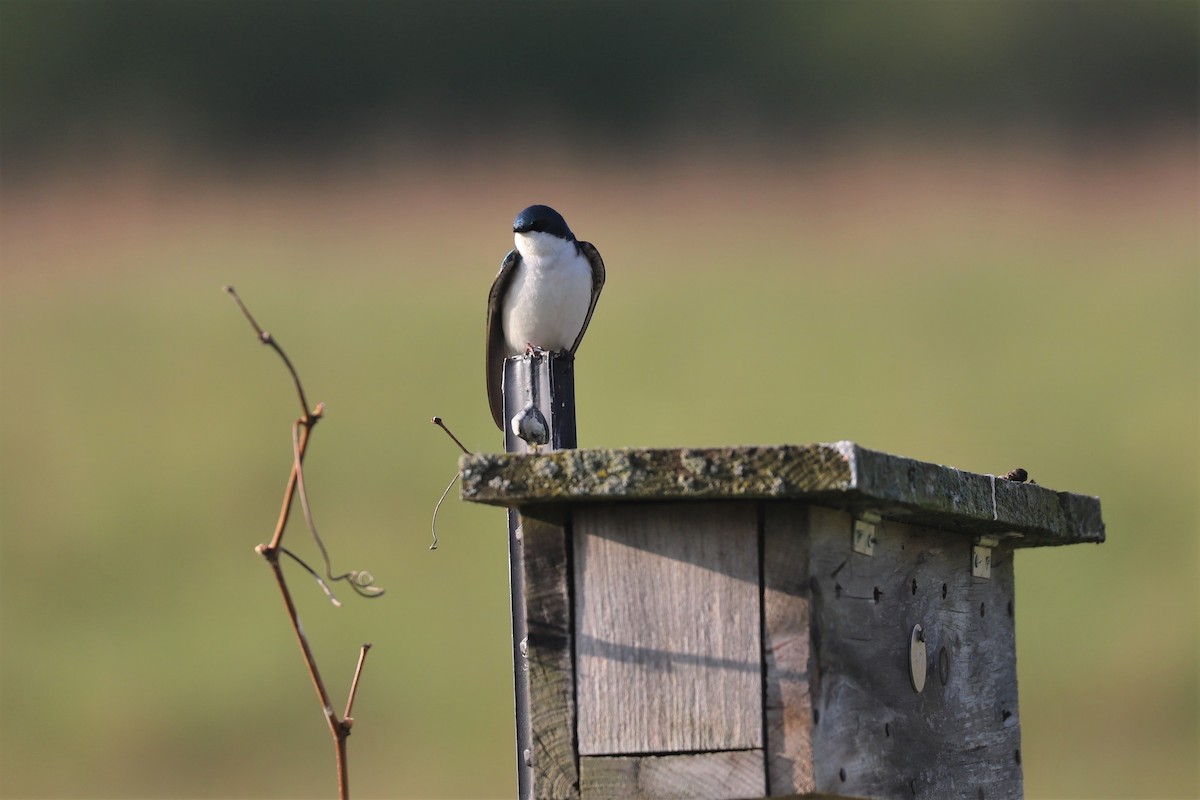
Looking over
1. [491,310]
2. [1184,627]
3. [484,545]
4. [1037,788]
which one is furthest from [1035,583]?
[491,310]

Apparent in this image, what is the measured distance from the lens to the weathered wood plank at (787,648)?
2035mm

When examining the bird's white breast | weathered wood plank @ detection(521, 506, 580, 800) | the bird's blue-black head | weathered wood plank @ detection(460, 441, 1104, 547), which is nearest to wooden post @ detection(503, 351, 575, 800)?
weathered wood plank @ detection(521, 506, 580, 800)

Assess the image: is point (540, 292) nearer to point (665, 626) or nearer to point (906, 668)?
point (906, 668)

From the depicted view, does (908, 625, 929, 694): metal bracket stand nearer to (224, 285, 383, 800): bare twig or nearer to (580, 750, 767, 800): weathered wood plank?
(580, 750, 767, 800): weathered wood plank

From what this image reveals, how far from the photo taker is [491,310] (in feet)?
12.7

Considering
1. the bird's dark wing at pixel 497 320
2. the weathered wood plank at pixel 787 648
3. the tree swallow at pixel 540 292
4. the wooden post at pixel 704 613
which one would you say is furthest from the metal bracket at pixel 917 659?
the bird's dark wing at pixel 497 320

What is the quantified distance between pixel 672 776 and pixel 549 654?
206mm

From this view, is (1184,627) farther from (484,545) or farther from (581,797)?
(581,797)

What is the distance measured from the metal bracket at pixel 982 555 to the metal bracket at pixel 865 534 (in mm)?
368

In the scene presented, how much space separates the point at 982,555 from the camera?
258cm

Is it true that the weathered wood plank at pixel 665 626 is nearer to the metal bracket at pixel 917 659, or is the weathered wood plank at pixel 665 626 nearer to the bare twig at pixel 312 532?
the metal bracket at pixel 917 659

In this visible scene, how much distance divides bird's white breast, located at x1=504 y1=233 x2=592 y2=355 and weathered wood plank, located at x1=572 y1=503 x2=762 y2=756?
5.55 feet

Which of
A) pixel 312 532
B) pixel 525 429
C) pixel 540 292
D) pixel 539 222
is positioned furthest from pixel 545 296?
pixel 312 532

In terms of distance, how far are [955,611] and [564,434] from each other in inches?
24.3
